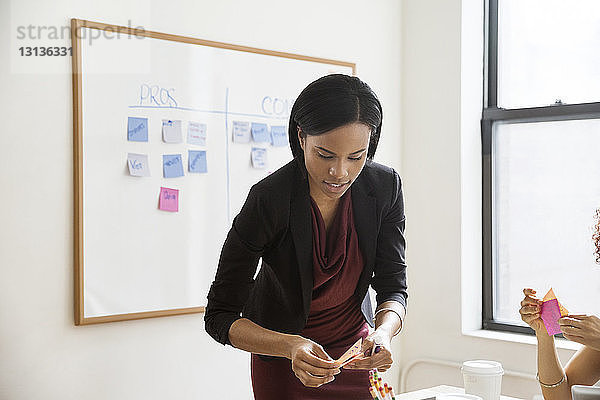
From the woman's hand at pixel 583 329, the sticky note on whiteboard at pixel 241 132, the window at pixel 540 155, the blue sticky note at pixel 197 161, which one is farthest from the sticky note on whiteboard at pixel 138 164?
the window at pixel 540 155

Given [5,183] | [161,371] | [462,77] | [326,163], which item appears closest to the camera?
[326,163]

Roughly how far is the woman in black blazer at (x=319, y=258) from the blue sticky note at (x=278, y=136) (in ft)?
3.87

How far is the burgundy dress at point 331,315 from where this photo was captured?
68.9 inches

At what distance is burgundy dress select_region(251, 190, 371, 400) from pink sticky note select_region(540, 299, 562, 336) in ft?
1.83

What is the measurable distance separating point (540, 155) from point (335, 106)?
1901mm

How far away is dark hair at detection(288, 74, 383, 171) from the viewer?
5.08 ft

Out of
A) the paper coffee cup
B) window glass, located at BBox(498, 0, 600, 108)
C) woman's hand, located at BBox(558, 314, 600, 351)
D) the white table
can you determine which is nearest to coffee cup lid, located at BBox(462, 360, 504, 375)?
the paper coffee cup

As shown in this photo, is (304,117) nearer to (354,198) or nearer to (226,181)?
(354,198)

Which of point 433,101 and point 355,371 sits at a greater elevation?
point 433,101

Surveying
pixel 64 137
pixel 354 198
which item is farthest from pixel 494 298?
pixel 64 137

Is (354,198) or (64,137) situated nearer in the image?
(354,198)

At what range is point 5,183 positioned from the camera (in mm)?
2285

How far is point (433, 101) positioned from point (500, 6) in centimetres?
52

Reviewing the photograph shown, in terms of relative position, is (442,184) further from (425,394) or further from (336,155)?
(336,155)
